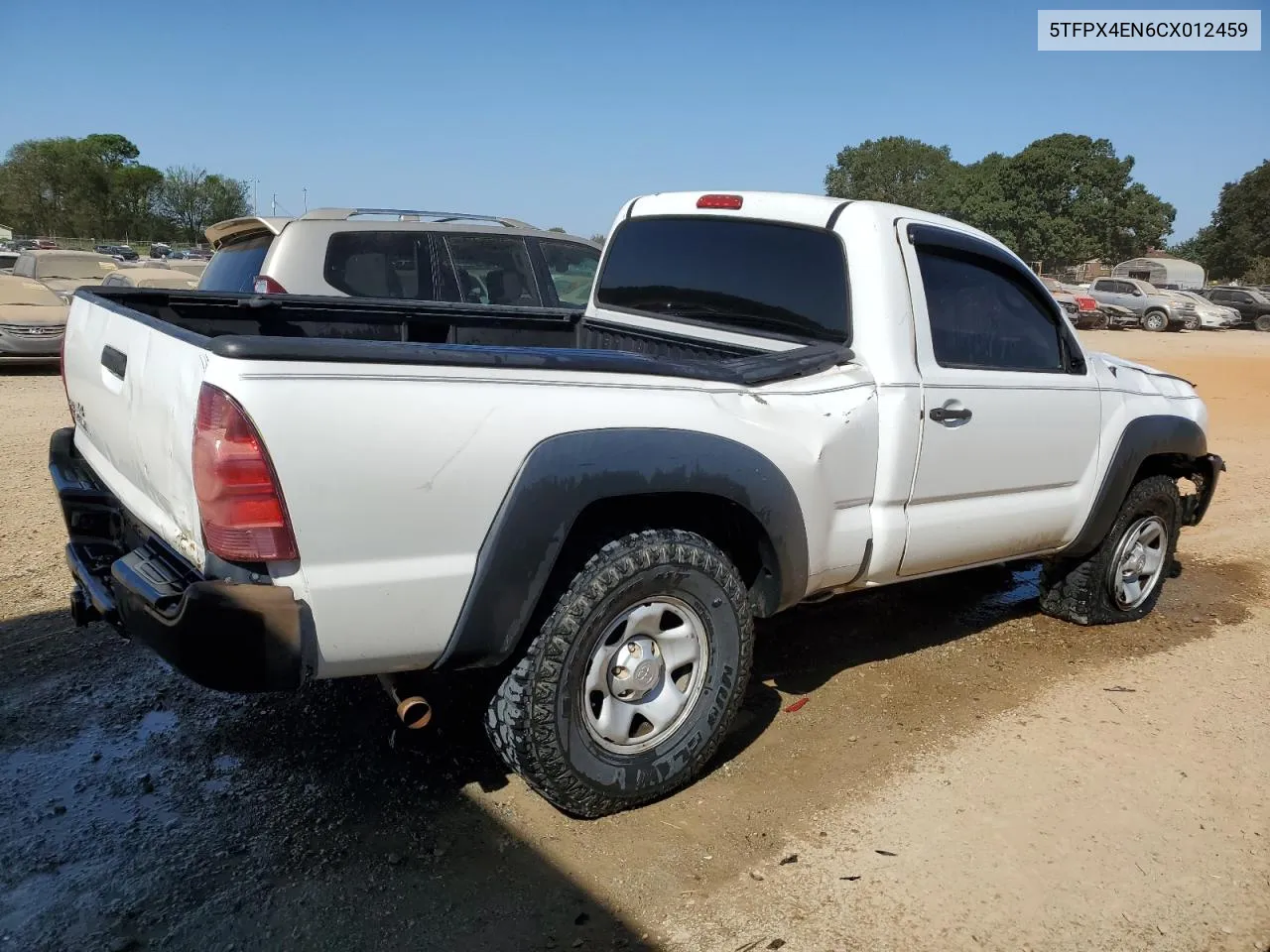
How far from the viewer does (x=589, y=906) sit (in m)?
2.74

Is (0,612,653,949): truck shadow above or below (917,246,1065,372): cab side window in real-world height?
below

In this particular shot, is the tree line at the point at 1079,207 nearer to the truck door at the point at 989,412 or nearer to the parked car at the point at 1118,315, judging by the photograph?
the parked car at the point at 1118,315

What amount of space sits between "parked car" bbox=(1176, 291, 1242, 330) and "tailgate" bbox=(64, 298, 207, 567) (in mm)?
36560

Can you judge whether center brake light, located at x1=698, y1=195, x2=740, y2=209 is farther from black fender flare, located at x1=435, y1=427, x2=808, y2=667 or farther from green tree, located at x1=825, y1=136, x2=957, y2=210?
green tree, located at x1=825, y1=136, x2=957, y2=210

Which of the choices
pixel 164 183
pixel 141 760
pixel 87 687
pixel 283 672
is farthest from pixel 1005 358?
pixel 164 183

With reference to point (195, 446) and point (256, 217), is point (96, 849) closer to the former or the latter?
point (195, 446)

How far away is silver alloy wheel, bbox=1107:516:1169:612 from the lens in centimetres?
496

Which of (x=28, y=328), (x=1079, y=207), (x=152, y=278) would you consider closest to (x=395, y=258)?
(x=28, y=328)

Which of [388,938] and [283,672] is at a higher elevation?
[283,672]

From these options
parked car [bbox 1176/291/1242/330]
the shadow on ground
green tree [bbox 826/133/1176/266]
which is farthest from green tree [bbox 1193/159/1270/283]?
the shadow on ground

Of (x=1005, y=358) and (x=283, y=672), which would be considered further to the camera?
(x=1005, y=358)

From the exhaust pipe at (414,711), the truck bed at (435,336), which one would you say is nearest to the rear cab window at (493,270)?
the truck bed at (435,336)

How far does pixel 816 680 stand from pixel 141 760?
2.61 meters

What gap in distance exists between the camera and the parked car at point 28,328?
1280cm
